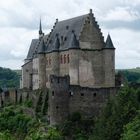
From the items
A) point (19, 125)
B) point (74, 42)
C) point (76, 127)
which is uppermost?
point (74, 42)

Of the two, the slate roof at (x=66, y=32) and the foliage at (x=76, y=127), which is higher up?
the slate roof at (x=66, y=32)

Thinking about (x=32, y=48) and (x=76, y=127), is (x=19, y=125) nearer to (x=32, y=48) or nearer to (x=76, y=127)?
(x=76, y=127)

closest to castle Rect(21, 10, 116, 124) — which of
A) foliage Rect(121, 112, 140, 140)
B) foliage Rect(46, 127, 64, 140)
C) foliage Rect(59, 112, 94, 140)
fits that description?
foliage Rect(59, 112, 94, 140)

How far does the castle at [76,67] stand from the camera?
302 feet

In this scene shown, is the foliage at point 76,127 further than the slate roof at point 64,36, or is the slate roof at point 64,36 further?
the slate roof at point 64,36

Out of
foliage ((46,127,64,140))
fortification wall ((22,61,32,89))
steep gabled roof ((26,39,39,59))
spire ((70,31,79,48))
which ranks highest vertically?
steep gabled roof ((26,39,39,59))

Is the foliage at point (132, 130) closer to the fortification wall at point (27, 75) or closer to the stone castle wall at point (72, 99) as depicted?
the stone castle wall at point (72, 99)

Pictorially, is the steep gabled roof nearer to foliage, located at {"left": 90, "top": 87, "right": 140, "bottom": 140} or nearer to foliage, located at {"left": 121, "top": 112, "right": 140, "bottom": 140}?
foliage, located at {"left": 90, "top": 87, "right": 140, "bottom": 140}

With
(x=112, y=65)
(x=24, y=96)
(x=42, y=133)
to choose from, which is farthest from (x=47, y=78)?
(x=42, y=133)

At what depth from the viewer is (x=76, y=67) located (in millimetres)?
99688

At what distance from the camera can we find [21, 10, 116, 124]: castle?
92.1m

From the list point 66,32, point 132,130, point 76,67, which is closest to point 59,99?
point 76,67

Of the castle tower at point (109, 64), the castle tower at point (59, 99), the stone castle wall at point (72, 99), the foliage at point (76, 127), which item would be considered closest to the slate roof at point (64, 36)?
the castle tower at point (109, 64)

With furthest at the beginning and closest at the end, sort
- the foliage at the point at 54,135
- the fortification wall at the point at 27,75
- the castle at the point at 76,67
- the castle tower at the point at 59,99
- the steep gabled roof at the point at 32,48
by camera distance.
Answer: the steep gabled roof at the point at 32,48
the fortification wall at the point at 27,75
the castle at the point at 76,67
the castle tower at the point at 59,99
the foliage at the point at 54,135
